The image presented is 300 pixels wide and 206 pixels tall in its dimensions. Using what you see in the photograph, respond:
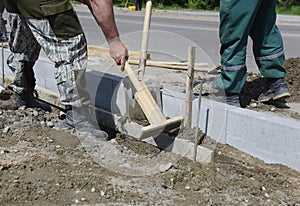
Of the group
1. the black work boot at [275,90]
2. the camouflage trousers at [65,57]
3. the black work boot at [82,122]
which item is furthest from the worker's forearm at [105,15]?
the black work boot at [275,90]

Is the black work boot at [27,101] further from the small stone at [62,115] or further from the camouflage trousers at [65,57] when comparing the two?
the camouflage trousers at [65,57]

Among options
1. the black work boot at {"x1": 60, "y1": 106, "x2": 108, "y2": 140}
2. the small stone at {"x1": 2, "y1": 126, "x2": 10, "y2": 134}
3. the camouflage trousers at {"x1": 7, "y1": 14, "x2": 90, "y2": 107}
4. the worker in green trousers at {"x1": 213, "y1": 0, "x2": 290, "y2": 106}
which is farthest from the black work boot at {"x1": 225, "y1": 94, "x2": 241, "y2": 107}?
the small stone at {"x1": 2, "y1": 126, "x2": 10, "y2": 134}

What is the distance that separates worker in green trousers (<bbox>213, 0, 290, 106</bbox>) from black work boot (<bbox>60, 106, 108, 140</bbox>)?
4.32 ft

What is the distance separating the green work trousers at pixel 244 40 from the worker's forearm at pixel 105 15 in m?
1.23

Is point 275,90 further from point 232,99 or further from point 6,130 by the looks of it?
point 6,130

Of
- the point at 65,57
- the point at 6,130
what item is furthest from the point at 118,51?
the point at 6,130

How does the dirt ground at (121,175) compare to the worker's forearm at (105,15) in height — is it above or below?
Answer: below

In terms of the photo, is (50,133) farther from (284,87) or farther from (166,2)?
(166,2)

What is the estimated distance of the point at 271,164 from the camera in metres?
3.78

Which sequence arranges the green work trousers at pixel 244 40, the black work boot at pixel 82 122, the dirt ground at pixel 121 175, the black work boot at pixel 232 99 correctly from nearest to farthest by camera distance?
the dirt ground at pixel 121 175
the black work boot at pixel 82 122
the green work trousers at pixel 244 40
the black work boot at pixel 232 99

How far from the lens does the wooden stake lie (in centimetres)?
392

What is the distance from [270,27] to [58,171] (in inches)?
105

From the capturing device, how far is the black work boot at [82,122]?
4.32 metres

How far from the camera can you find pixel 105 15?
150 inches
